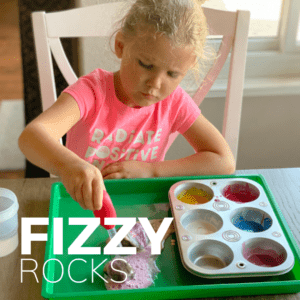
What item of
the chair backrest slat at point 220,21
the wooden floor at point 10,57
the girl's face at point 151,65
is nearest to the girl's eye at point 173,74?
the girl's face at point 151,65

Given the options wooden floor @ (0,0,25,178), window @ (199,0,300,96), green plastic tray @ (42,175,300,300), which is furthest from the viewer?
wooden floor @ (0,0,25,178)

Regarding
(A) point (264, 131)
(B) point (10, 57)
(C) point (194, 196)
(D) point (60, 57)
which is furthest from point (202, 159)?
(B) point (10, 57)

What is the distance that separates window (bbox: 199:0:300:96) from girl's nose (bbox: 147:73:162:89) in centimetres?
84

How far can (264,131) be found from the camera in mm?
1740

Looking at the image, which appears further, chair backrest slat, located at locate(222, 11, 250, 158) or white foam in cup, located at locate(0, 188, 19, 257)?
chair backrest slat, located at locate(222, 11, 250, 158)

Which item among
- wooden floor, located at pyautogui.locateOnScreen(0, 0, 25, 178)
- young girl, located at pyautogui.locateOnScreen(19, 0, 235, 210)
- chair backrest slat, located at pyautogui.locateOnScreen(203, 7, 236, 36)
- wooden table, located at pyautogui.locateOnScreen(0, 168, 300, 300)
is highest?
chair backrest slat, located at pyautogui.locateOnScreen(203, 7, 236, 36)

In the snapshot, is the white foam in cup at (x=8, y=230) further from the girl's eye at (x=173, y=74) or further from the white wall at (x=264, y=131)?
the white wall at (x=264, y=131)

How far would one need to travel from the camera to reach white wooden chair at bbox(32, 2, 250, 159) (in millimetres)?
1044

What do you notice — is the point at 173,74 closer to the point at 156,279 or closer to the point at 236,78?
the point at 236,78

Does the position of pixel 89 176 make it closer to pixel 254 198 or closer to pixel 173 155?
pixel 254 198

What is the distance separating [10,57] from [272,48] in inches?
87.3

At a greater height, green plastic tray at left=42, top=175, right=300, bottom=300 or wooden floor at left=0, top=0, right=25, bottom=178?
green plastic tray at left=42, top=175, right=300, bottom=300

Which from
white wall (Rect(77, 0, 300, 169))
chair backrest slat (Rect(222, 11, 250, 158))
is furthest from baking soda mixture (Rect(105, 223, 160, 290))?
white wall (Rect(77, 0, 300, 169))

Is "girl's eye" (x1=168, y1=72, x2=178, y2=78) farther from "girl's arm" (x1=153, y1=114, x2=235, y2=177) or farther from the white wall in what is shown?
the white wall
